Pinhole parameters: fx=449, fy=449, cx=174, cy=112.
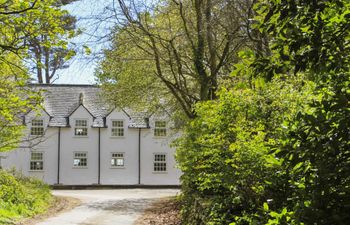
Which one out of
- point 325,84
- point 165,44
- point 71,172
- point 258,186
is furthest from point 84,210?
point 71,172

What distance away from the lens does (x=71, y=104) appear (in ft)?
141

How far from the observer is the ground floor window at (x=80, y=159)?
133 ft

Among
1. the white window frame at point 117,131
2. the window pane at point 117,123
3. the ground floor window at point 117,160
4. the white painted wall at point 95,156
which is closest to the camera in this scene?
the white painted wall at point 95,156

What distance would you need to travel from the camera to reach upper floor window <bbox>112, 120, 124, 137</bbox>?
137ft

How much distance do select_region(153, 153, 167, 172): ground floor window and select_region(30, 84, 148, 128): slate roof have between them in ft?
9.97

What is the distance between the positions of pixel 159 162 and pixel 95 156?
5915 mm

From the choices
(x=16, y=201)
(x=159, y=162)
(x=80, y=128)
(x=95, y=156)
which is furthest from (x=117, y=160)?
(x=16, y=201)

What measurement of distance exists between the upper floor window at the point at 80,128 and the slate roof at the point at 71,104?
2.73 ft

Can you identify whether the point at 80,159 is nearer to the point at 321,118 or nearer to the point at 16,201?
the point at 16,201

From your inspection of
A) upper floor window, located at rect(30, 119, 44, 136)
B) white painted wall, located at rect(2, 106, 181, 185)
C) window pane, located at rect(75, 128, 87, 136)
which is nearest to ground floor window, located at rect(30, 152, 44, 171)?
white painted wall, located at rect(2, 106, 181, 185)

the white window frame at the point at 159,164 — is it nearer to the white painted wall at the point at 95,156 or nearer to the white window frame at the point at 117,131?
the white painted wall at the point at 95,156

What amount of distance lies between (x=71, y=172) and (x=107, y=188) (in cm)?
366

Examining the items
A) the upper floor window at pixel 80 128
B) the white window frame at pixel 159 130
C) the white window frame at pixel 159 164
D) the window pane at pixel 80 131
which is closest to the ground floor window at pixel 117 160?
the white window frame at pixel 159 164

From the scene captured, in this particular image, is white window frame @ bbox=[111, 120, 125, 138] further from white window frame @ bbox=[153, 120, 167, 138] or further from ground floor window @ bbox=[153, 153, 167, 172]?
ground floor window @ bbox=[153, 153, 167, 172]
